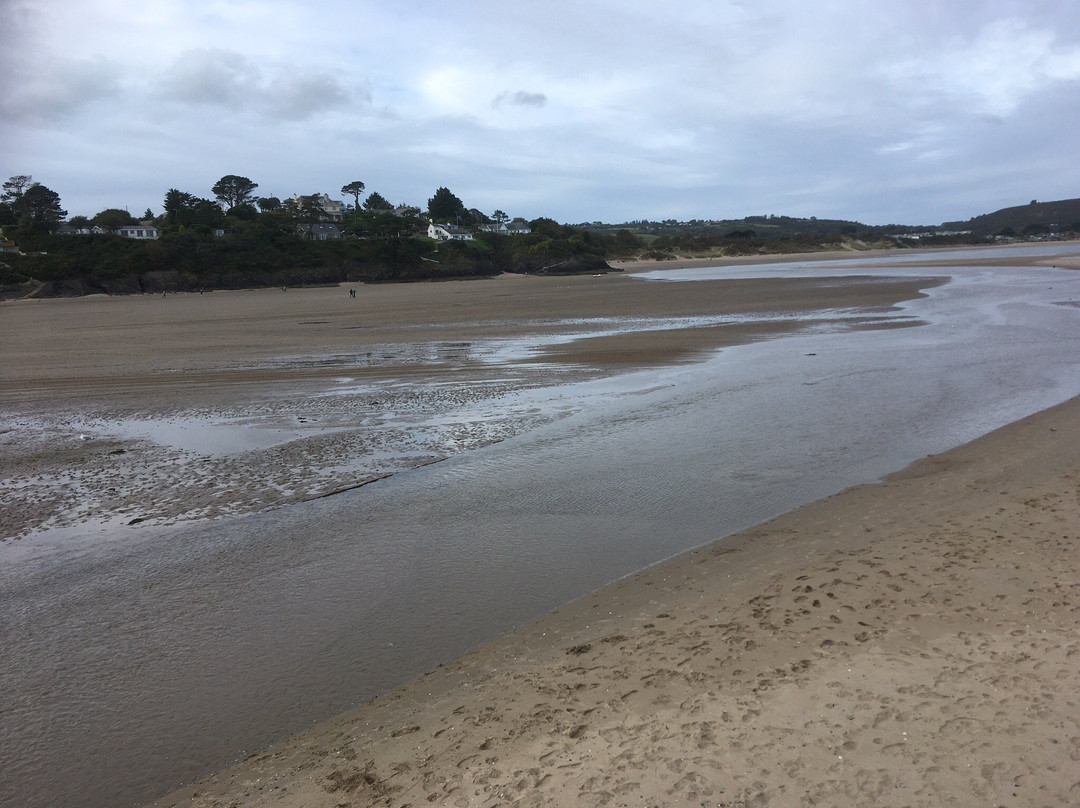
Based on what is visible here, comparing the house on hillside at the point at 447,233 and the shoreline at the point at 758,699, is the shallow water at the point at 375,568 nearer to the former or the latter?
the shoreline at the point at 758,699

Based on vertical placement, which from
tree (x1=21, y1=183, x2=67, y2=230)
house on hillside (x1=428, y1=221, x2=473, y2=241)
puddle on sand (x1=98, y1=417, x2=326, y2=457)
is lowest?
puddle on sand (x1=98, y1=417, x2=326, y2=457)

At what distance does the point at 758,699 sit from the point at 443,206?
136212 millimetres

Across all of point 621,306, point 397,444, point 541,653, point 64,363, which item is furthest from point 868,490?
point 621,306

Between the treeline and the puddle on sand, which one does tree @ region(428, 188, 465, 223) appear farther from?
the puddle on sand

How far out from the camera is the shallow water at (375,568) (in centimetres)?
415

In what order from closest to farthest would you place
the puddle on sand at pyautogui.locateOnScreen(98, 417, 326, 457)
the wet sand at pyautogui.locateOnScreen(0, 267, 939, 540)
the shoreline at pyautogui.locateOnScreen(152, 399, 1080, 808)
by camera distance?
the shoreline at pyautogui.locateOnScreen(152, 399, 1080, 808) → the wet sand at pyautogui.locateOnScreen(0, 267, 939, 540) → the puddle on sand at pyautogui.locateOnScreen(98, 417, 326, 457)

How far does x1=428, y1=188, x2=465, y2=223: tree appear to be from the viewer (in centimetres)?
13275

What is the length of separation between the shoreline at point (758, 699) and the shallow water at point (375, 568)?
505mm

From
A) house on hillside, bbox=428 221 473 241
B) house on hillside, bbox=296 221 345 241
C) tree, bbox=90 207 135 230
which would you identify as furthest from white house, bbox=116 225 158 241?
house on hillside, bbox=428 221 473 241

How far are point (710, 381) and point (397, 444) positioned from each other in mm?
6782

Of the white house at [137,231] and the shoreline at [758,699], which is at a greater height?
the white house at [137,231]

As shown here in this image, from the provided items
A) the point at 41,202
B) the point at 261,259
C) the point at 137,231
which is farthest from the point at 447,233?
the point at 41,202

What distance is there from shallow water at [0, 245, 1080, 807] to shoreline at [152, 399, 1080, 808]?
1.66 feet

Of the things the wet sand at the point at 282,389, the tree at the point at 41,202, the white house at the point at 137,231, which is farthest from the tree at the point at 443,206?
the wet sand at the point at 282,389
